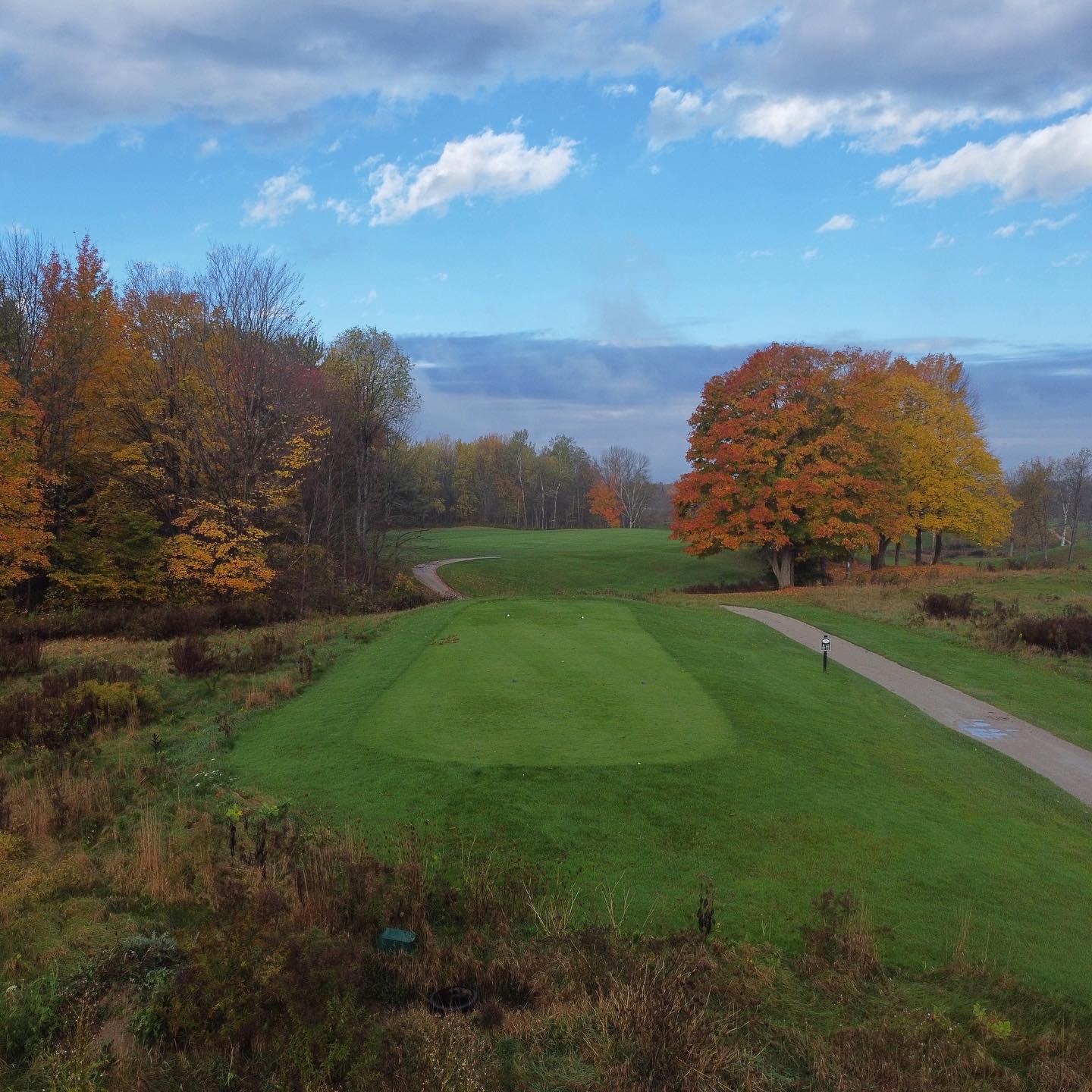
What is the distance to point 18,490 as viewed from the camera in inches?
1000

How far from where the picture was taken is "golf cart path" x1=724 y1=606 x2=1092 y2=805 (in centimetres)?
1200

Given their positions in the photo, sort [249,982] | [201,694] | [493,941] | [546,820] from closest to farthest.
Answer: [249,982]
[493,941]
[546,820]
[201,694]

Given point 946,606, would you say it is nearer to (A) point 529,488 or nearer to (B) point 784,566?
(B) point 784,566

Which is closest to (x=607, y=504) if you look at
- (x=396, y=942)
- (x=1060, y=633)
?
(x=1060, y=633)

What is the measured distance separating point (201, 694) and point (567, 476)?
351ft

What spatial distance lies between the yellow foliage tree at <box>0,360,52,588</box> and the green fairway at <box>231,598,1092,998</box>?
659 inches

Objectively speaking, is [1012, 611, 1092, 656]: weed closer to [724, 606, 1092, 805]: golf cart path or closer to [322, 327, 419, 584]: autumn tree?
[724, 606, 1092, 805]: golf cart path

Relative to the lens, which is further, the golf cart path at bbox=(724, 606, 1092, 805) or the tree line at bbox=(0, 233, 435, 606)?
the tree line at bbox=(0, 233, 435, 606)

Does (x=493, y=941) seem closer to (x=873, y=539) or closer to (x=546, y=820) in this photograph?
(x=546, y=820)

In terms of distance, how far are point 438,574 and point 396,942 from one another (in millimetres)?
40192

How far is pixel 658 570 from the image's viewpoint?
5019 cm

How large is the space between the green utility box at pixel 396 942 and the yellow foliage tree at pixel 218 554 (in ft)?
77.4

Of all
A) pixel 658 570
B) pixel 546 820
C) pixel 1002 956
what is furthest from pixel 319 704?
pixel 658 570

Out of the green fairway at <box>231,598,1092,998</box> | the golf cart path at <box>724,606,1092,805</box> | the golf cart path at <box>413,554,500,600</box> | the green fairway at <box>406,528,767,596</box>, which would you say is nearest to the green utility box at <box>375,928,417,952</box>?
the green fairway at <box>231,598,1092,998</box>
